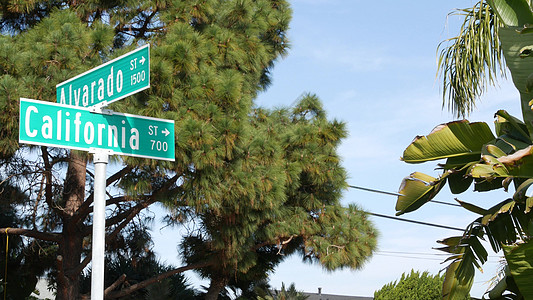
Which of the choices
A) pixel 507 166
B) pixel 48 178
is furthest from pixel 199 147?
pixel 507 166

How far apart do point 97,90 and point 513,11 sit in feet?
14.8

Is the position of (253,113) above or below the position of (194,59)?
above

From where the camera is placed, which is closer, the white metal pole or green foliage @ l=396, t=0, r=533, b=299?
the white metal pole

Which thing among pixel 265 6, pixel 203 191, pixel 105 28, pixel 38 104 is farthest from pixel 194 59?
pixel 38 104

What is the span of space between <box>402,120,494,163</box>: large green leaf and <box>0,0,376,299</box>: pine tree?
15.6 feet

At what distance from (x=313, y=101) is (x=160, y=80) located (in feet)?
21.7

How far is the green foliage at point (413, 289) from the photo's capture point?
551 inches

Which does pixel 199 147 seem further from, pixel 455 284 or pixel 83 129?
pixel 83 129

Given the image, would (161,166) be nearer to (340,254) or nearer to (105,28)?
(105,28)

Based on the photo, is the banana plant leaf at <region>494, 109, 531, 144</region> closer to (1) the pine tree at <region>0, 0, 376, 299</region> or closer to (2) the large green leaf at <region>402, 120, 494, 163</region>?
(2) the large green leaf at <region>402, 120, 494, 163</region>

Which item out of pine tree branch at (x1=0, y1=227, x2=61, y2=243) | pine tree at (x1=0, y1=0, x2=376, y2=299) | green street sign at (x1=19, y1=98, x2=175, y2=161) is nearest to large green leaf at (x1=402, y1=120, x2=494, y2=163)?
green street sign at (x1=19, y1=98, x2=175, y2=161)

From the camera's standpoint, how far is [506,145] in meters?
6.66

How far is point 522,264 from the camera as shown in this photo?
585cm

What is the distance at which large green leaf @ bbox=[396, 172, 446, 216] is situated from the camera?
22.5 feet
